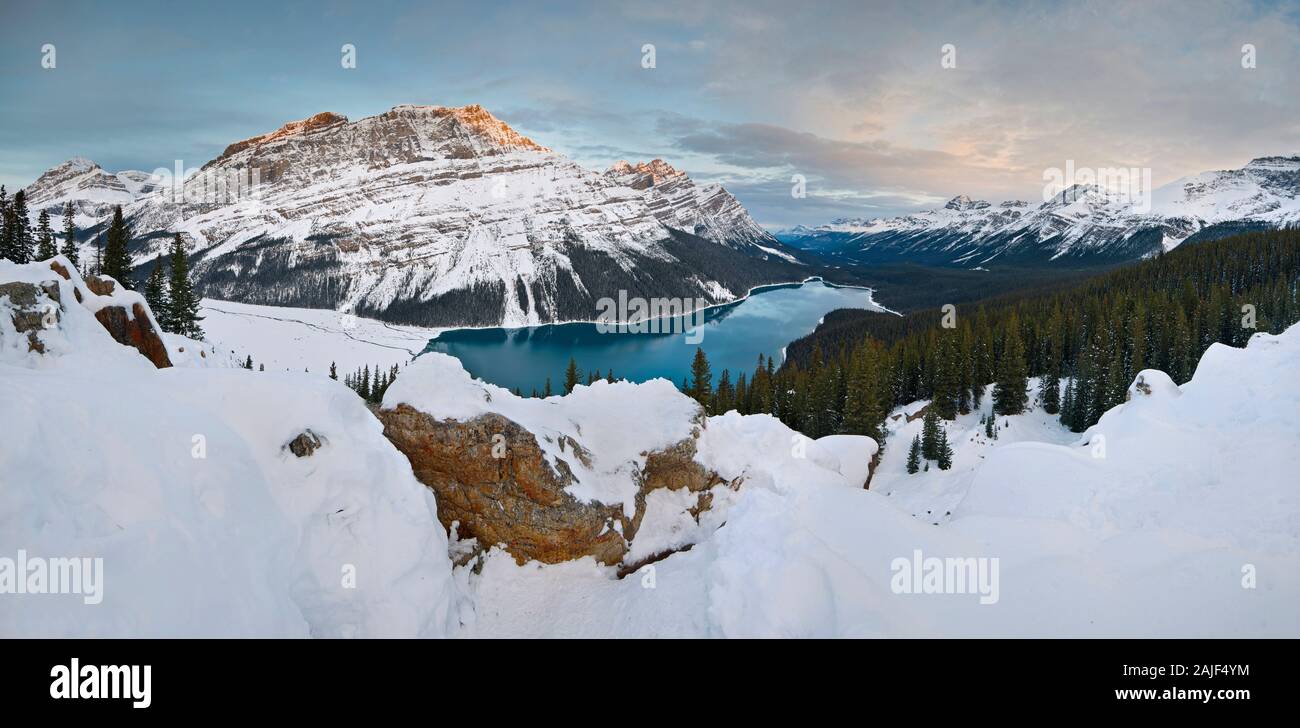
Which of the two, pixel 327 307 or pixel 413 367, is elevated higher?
pixel 327 307

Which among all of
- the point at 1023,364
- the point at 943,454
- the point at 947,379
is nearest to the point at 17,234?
the point at 943,454

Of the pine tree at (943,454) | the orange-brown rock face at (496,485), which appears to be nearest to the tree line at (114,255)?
the orange-brown rock face at (496,485)

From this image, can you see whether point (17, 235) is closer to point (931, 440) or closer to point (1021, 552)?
point (1021, 552)

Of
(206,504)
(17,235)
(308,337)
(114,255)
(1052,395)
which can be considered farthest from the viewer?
(308,337)

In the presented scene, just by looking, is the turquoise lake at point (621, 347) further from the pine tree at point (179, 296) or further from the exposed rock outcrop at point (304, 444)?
the exposed rock outcrop at point (304, 444)

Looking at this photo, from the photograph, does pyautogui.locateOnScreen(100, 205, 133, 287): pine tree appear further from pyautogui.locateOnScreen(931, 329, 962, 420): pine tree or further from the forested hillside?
pyautogui.locateOnScreen(931, 329, 962, 420): pine tree

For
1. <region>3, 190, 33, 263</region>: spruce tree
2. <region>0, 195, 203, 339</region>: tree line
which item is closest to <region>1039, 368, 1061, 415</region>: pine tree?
<region>0, 195, 203, 339</region>: tree line
